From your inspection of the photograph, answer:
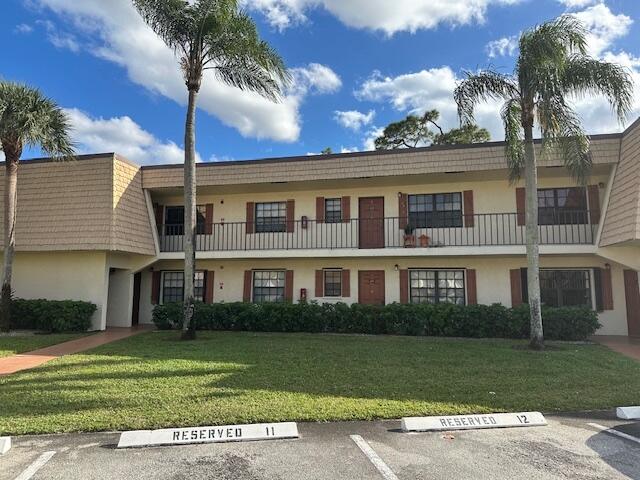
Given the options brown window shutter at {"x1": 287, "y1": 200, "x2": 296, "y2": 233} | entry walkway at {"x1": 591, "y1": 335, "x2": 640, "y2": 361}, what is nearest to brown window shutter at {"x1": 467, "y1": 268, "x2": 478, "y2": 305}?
entry walkway at {"x1": 591, "y1": 335, "x2": 640, "y2": 361}

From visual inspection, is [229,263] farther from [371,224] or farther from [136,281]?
[371,224]

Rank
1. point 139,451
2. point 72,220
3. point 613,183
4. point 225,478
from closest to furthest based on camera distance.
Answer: point 225,478 < point 139,451 < point 613,183 < point 72,220

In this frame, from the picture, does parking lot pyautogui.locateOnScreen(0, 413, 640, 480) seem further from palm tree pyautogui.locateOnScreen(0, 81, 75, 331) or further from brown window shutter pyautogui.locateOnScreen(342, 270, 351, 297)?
palm tree pyautogui.locateOnScreen(0, 81, 75, 331)

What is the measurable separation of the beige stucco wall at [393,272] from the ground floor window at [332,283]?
0.78ft

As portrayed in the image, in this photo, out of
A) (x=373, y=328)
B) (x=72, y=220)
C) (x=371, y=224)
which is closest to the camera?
(x=373, y=328)

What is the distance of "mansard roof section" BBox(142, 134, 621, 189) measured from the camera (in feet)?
44.2

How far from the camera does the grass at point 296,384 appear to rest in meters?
5.96

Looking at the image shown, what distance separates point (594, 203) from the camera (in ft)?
45.8

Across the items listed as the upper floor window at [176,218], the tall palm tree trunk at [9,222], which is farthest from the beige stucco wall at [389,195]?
the tall palm tree trunk at [9,222]

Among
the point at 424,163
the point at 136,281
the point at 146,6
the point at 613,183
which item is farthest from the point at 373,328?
the point at 146,6

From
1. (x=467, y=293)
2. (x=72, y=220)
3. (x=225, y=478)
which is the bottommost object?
(x=225, y=478)

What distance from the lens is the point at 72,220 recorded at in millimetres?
14766

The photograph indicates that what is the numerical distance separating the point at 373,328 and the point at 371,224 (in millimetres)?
3916

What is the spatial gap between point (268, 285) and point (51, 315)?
711 cm
